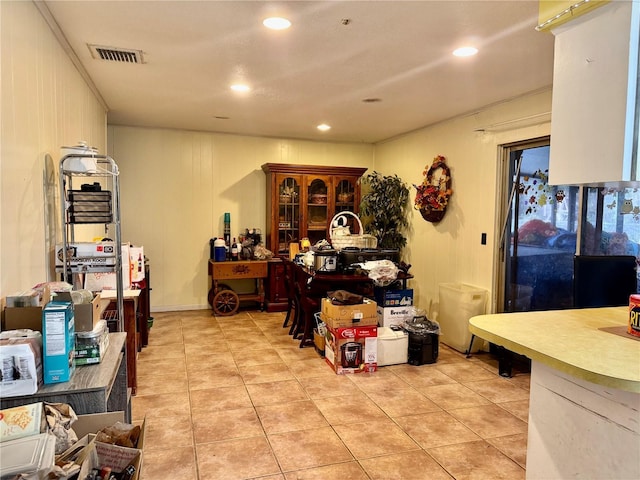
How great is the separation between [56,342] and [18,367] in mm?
132

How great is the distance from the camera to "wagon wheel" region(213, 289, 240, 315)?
224 inches

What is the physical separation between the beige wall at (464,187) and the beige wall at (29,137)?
358 cm

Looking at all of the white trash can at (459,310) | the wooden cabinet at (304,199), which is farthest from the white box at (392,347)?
the wooden cabinet at (304,199)

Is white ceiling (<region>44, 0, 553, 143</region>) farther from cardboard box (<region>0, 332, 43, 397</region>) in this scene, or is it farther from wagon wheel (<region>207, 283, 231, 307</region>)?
wagon wheel (<region>207, 283, 231, 307</region>)

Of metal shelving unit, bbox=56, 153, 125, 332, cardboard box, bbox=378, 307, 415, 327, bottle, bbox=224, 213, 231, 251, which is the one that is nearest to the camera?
metal shelving unit, bbox=56, 153, 125, 332

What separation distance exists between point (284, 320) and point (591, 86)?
4.37 meters

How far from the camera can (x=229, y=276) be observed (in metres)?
5.66

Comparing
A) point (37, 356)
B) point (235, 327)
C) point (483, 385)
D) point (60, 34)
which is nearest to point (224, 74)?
point (60, 34)

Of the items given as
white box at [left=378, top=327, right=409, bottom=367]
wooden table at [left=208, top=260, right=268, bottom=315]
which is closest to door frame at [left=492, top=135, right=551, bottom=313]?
white box at [left=378, top=327, right=409, bottom=367]

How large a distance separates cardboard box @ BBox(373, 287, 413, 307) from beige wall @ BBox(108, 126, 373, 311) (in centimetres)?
259

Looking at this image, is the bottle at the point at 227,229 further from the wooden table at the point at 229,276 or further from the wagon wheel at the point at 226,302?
the wagon wheel at the point at 226,302

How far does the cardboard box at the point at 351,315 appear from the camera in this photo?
373cm

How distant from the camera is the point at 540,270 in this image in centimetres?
404

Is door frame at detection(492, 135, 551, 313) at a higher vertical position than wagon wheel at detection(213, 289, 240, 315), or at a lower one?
higher
